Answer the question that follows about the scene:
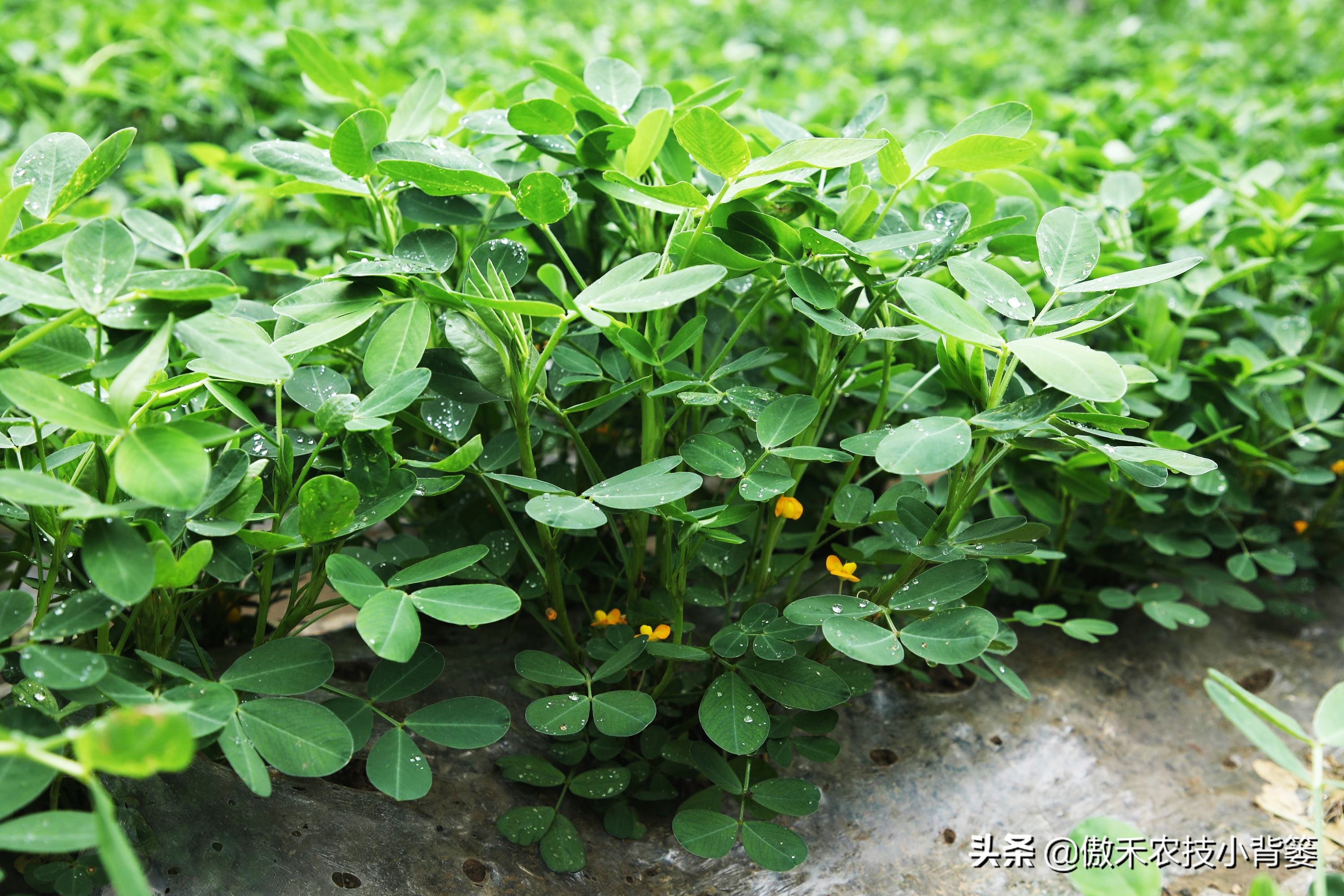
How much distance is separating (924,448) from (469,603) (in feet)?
1.55

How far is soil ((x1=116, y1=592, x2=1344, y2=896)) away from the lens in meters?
0.93

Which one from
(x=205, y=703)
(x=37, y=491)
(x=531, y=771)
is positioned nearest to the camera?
(x=37, y=491)

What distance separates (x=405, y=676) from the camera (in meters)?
0.95

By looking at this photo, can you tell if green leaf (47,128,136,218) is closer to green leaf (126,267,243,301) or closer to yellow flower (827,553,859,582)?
green leaf (126,267,243,301)

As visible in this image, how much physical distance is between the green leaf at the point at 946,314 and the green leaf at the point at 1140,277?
0.41 feet

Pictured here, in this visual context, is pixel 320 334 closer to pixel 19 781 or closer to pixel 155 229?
pixel 19 781

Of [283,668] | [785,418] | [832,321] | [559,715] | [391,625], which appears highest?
[832,321]

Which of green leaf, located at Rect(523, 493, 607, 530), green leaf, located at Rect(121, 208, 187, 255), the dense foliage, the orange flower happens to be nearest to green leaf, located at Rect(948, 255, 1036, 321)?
the dense foliage

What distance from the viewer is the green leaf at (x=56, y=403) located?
2.28 ft

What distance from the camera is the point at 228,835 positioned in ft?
2.99

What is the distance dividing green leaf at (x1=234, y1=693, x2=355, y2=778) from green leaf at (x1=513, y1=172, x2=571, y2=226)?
1.86ft

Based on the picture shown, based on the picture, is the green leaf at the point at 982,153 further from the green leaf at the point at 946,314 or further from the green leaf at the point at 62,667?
the green leaf at the point at 62,667

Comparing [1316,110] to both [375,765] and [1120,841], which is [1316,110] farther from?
[375,765]

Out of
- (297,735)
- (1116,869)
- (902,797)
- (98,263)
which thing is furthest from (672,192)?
(902,797)
